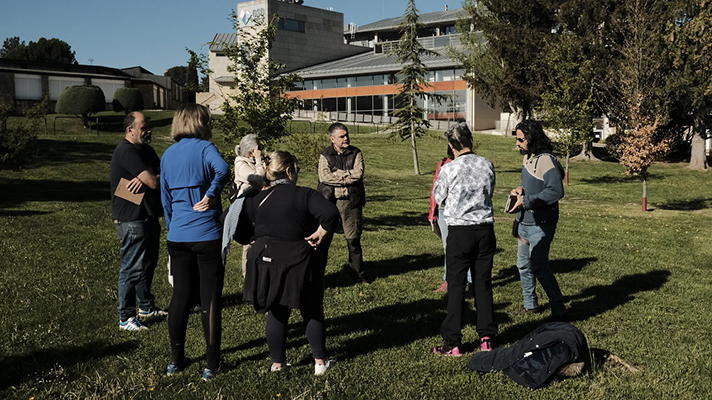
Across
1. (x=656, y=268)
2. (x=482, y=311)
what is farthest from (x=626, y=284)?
(x=482, y=311)

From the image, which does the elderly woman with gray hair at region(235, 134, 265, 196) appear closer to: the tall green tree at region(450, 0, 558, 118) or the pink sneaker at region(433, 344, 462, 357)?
the pink sneaker at region(433, 344, 462, 357)

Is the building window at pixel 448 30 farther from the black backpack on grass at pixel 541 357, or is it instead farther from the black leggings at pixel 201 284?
the black leggings at pixel 201 284

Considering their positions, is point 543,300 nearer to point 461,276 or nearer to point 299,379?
point 461,276

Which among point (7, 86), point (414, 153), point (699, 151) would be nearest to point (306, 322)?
point (414, 153)

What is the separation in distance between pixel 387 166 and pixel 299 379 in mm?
27593

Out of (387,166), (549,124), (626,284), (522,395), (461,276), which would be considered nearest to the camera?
(522,395)

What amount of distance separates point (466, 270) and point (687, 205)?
18.8 meters

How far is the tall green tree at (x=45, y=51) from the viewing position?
94250 mm

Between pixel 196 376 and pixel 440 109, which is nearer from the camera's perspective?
pixel 196 376

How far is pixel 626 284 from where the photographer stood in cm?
852

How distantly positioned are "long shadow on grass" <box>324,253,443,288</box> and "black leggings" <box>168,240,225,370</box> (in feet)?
11.0

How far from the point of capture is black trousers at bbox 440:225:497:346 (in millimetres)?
5379

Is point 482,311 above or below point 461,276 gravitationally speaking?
below

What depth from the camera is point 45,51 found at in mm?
96375
